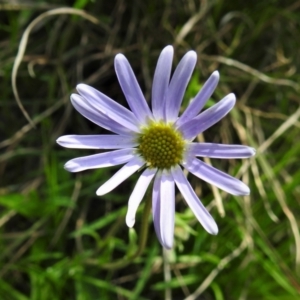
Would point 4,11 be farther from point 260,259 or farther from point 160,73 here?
point 260,259

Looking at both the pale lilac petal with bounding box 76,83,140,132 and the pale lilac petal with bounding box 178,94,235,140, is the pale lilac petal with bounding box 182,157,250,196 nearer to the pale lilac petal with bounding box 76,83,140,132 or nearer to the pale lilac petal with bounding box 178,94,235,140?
the pale lilac petal with bounding box 178,94,235,140

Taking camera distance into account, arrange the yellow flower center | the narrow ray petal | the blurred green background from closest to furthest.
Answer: the narrow ray petal, the yellow flower center, the blurred green background

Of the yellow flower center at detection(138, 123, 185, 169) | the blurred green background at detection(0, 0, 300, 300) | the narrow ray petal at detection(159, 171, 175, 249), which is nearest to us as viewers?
the narrow ray petal at detection(159, 171, 175, 249)

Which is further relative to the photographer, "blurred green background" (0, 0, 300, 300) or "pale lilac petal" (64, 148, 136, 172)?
"blurred green background" (0, 0, 300, 300)

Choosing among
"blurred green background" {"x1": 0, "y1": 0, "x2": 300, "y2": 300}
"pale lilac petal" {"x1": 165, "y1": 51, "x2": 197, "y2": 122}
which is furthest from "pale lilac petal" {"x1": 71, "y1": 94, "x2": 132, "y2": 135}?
"blurred green background" {"x1": 0, "y1": 0, "x2": 300, "y2": 300}

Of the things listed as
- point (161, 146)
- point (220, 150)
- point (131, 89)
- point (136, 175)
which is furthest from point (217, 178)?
point (136, 175)

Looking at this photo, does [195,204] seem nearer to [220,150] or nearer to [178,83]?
[220,150]

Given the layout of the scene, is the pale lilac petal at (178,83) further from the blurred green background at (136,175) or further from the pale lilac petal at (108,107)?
the blurred green background at (136,175)

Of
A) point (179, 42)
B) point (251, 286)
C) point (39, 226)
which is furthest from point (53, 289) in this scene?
point (179, 42)
